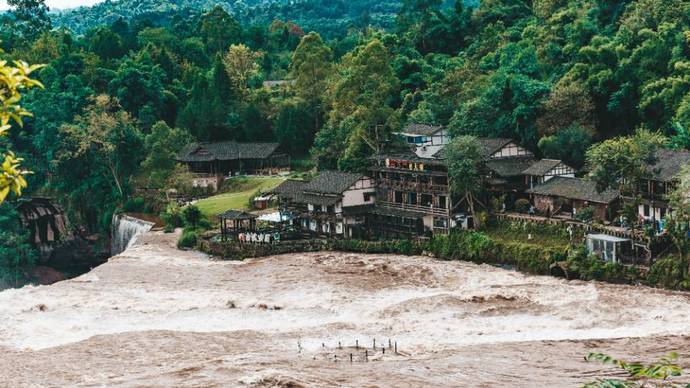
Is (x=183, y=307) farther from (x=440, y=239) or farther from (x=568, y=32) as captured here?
(x=568, y=32)

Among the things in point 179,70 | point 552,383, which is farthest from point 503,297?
point 179,70

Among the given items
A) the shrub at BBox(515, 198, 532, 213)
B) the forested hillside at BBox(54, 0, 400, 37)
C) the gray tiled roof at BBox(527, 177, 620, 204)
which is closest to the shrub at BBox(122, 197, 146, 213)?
the shrub at BBox(515, 198, 532, 213)

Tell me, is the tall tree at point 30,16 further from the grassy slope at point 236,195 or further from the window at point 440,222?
the window at point 440,222

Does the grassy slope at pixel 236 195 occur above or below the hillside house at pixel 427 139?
below

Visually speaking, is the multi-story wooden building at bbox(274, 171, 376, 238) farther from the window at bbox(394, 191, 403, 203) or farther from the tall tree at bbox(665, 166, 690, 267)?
the tall tree at bbox(665, 166, 690, 267)

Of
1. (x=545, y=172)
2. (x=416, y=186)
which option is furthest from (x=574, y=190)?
(x=416, y=186)

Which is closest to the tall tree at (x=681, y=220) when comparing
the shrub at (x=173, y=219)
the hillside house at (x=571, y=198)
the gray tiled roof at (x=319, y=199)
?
the hillside house at (x=571, y=198)

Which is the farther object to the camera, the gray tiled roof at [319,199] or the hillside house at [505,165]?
the gray tiled roof at [319,199]
